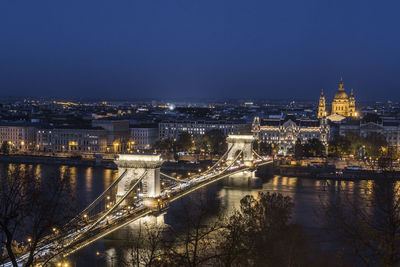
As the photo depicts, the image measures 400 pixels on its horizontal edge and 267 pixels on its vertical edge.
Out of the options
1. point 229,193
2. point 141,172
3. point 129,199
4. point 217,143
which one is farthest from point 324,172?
point 129,199

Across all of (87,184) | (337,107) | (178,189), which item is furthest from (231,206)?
(337,107)

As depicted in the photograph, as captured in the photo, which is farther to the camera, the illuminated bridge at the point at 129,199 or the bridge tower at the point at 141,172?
the bridge tower at the point at 141,172

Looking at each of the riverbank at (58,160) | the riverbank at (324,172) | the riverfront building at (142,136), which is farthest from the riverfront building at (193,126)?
the riverbank at (324,172)

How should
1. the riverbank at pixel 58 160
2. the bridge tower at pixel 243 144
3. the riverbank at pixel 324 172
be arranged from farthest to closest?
the riverbank at pixel 58 160
the bridge tower at pixel 243 144
the riverbank at pixel 324 172

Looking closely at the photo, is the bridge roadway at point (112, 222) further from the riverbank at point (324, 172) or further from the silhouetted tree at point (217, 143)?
the silhouetted tree at point (217, 143)

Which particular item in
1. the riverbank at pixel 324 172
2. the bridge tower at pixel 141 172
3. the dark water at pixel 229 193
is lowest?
the dark water at pixel 229 193

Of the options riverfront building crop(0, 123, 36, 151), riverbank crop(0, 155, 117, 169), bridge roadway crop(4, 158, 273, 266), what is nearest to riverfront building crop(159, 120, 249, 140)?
riverfront building crop(0, 123, 36, 151)

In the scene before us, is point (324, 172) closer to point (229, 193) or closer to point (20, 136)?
point (229, 193)
